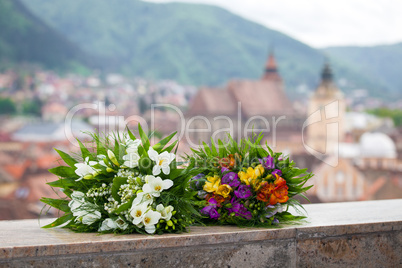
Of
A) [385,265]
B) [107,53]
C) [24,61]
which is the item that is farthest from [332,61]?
[385,265]

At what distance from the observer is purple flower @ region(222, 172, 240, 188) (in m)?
1.46

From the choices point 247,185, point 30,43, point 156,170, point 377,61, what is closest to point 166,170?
point 156,170

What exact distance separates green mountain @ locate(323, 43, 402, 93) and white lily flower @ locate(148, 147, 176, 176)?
61.0m

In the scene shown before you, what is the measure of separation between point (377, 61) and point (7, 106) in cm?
3825

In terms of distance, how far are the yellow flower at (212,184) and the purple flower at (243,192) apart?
0.05 m

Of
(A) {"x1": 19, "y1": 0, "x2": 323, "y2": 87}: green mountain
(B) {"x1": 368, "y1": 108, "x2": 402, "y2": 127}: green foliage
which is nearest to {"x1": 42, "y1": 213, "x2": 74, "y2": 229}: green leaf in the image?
(A) {"x1": 19, "y1": 0, "x2": 323, "y2": 87}: green mountain

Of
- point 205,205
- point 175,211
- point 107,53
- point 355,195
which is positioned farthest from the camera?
point 107,53

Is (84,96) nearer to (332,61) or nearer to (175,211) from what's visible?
(332,61)

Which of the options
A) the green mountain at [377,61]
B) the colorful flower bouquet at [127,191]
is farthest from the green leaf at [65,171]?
the green mountain at [377,61]

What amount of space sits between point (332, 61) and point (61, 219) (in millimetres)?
62869

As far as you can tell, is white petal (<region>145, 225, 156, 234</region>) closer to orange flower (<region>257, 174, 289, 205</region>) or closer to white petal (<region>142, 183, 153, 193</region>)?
white petal (<region>142, 183, 153, 193</region>)

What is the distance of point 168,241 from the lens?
1.32 m

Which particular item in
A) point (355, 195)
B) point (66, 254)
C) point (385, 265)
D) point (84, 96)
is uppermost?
point (84, 96)

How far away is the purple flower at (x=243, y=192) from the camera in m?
1.45
